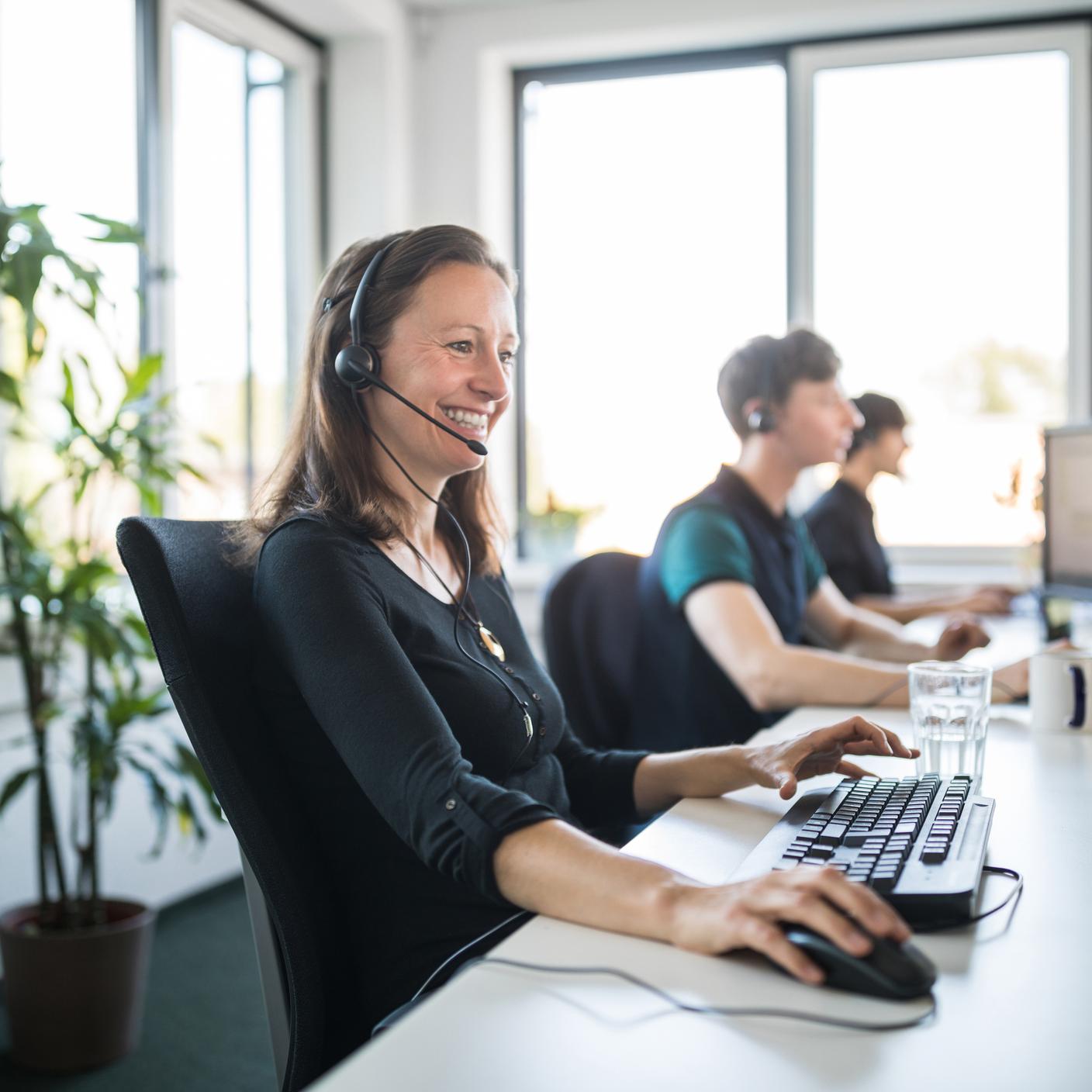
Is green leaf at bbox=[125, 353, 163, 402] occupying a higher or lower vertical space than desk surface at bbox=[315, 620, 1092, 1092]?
higher

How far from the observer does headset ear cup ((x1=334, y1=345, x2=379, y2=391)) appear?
1202 millimetres

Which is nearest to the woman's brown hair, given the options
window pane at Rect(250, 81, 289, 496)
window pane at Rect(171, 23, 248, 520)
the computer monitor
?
the computer monitor

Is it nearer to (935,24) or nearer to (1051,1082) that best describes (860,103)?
(935,24)

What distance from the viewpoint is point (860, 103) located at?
382cm

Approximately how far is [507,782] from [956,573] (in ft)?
9.80

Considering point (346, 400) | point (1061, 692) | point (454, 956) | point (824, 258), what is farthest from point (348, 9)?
point (454, 956)

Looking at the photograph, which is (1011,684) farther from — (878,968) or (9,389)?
(9,389)

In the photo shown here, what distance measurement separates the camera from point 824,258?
3877 millimetres

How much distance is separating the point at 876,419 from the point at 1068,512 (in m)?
0.93

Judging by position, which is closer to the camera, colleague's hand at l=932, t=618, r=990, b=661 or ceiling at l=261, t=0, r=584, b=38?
colleague's hand at l=932, t=618, r=990, b=661

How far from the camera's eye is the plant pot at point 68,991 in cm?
205

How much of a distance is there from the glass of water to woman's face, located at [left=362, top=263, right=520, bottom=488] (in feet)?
1.77

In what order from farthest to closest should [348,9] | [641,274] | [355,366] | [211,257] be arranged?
[641,274]
[348,9]
[211,257]
[355,366]

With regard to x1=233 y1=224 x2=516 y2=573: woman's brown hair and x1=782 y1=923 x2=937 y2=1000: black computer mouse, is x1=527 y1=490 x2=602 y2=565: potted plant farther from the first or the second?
x1=782 y1=923 x2=937 y2=1000: black computer mouse
